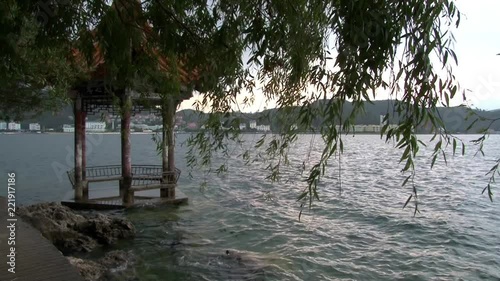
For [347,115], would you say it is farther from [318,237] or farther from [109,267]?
[318,237]

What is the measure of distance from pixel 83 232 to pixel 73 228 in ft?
1.06

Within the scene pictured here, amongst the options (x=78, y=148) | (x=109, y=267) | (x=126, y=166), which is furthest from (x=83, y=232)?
(x=78, y=148)

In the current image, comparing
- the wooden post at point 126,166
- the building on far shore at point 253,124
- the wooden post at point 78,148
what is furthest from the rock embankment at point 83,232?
the building on far shore at point 253,124

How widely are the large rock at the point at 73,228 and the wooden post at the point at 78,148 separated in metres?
3.35

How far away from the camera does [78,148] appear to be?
16.0 m

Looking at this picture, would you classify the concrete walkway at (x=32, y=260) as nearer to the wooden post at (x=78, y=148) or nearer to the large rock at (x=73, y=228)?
the large rock at (x=73, y=228)

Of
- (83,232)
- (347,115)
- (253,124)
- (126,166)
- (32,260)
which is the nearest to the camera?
(347,115)

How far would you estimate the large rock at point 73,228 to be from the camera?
1039cm

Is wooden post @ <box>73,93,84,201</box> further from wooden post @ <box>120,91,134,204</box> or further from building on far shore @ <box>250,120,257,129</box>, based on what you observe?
building on far shore @ <box>250,120,257,129</box>

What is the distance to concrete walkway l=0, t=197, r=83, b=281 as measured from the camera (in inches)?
197

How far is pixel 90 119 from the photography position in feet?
55.1

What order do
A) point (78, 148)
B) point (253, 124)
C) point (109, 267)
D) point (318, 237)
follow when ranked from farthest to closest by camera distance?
1. point (78, 148)
2. point (318, 237)
3. point (109, 267)
4. point (253, 124)

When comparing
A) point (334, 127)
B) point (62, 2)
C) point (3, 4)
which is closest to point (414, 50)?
point (334, 127)

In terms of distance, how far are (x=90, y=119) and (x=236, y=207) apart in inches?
292
